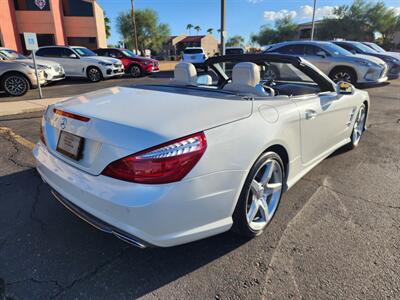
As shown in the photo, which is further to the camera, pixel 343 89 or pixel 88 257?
pixel 343 89

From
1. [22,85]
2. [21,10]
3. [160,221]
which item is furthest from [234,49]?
[160,221]

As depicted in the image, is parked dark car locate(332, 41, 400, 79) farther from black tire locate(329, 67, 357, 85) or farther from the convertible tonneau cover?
the convertible tonneau cover

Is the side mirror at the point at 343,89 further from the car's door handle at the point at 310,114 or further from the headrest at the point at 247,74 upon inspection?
the headrest at the point at 247,74

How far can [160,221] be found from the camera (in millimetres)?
1766

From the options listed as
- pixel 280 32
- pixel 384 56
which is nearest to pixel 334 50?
pixel 384 56

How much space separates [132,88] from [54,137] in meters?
0.97

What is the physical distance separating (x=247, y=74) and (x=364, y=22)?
58.3 meters

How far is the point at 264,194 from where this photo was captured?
2541 mm

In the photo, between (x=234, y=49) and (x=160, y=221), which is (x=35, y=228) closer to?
(x=160, y=221)

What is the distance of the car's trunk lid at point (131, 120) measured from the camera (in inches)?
70.9

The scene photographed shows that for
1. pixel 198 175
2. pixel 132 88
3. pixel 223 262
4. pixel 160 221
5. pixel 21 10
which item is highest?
pixel 21 10

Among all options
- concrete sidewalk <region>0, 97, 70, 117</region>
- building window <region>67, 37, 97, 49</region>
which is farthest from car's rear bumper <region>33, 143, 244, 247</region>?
building window <region>67, 37, 97, 49</region>

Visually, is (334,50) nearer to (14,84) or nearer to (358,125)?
(358,125)

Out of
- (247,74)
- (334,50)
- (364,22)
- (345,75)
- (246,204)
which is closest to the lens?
(246,204)
